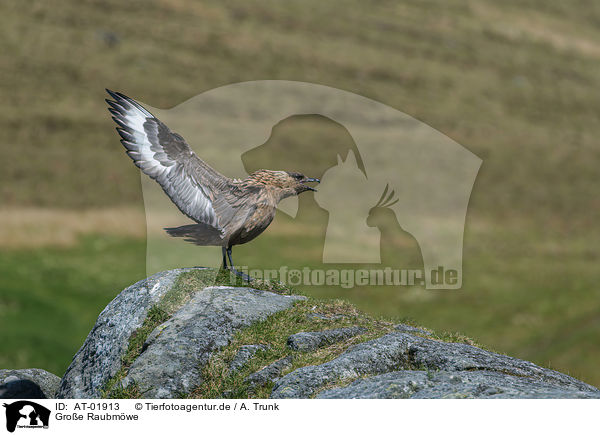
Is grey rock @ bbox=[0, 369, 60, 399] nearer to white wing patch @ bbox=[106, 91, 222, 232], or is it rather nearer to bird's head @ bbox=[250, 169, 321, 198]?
white wing patch @ bbox=[106, 91, 222, 232]

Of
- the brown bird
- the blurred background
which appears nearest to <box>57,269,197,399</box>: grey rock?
the brown bird

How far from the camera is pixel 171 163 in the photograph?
477 inches

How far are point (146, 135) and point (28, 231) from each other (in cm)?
2990

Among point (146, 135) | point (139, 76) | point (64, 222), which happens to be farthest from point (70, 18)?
point (146, 135)

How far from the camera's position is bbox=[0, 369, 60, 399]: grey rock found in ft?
43.2

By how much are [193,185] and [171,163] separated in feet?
1.93

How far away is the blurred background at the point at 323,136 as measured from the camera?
34.7 m

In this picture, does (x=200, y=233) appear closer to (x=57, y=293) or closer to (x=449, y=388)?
(x=449, y=388)

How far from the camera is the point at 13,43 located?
240 ft

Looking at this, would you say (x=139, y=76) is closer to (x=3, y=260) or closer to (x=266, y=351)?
(x=3, y=260)

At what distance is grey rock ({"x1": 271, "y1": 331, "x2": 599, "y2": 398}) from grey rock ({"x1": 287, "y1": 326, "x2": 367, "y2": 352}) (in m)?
0.84

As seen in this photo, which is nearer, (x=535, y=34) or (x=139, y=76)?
(x=139, y=76)
